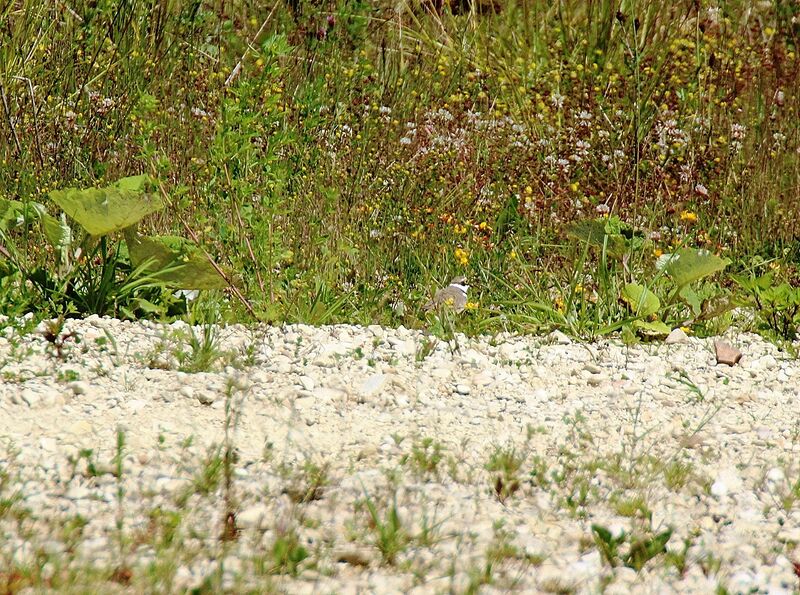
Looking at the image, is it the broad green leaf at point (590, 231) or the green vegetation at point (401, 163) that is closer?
the green vegetation at point (401, 163)

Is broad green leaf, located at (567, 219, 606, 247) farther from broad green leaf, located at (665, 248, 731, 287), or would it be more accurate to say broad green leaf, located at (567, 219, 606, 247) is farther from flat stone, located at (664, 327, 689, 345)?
flat stone, located at (664, 327, 689, 345)

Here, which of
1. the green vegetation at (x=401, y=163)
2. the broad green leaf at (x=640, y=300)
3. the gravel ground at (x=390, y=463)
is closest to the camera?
the gravel ground at (x=390, y=463)

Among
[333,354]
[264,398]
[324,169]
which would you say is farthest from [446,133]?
[264,398]

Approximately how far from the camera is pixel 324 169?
18.1 ft

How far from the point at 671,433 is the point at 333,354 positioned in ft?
3.94

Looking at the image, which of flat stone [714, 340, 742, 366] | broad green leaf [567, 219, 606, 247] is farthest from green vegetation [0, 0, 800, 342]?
flat stone [714, 340, 742, 366]

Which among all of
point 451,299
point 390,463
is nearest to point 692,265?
point 451,299

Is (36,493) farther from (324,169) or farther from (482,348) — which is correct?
(324,169)

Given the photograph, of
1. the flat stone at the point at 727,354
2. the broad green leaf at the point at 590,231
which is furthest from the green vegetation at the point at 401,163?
the flat stone at the point at 727,354

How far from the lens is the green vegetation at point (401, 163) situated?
425cm

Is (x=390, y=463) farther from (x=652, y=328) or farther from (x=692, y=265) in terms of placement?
(x=692, y=265)

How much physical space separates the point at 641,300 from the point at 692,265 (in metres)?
0.27

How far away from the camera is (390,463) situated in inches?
118

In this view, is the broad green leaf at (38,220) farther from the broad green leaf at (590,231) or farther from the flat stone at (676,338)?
the flat stone at (676,338)
